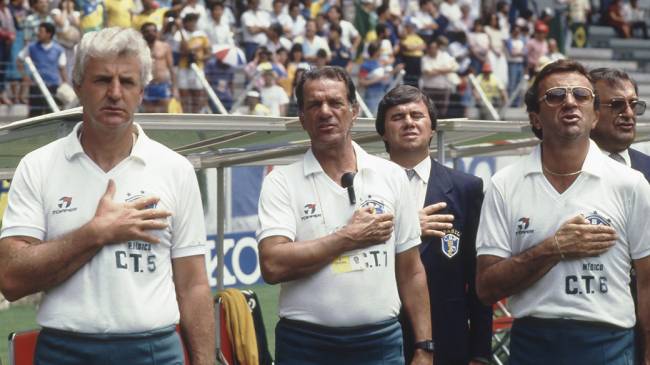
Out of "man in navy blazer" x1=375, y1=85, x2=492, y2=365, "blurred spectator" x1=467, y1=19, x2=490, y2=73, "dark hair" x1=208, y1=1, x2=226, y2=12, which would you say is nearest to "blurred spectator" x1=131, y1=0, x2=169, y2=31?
"dark hair" x1=208, y1=1, x2=226, y2=12

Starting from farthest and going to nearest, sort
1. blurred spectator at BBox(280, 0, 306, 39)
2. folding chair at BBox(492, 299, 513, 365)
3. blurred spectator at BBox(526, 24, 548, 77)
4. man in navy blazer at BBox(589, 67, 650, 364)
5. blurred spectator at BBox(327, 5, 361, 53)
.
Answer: blurred spectator at BBox(526, 24, 548, 77), blurred spectator at BBox(327, 5, 361, 53), blurred spectator at BBox(280, 0, 306, 39), folding chair at BBox(492, 299, 513, 365), man in navy blazer at BBox(589, 67, 650, 364)

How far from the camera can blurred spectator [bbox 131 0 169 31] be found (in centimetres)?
1647

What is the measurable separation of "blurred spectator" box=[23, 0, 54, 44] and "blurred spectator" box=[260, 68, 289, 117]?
3177mm

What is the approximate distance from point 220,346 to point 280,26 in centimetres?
1261

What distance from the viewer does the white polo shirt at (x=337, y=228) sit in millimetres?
4598

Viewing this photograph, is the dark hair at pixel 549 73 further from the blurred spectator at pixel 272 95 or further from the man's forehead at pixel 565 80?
the blurred spectator at pixel 272 95

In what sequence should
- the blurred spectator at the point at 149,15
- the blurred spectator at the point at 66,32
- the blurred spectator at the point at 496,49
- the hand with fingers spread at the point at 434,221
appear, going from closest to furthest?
the hand with fingers spread at the point at 434,221 < the blurred spectator at the point at 66,32 < the blurred spectator at the point at 149,15 < the blurred spectator at the point at 496,49

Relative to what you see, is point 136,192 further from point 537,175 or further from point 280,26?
point 280,26

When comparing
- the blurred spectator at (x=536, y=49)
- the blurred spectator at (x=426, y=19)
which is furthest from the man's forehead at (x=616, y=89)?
the blurred spectator at (x=536, y=49)

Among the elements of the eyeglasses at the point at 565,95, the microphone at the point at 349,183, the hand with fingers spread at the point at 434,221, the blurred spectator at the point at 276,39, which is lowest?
the hand with fingers spread at the point at 434,221

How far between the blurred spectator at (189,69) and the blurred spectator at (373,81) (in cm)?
315

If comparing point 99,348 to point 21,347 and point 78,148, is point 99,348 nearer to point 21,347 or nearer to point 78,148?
point 78,148

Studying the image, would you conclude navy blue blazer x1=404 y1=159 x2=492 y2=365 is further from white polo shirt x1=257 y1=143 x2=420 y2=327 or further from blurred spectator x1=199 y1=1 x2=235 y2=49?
blurred spectator x1=199 y1=1 x2=235 y2=49

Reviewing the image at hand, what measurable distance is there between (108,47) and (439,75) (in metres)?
16.7
